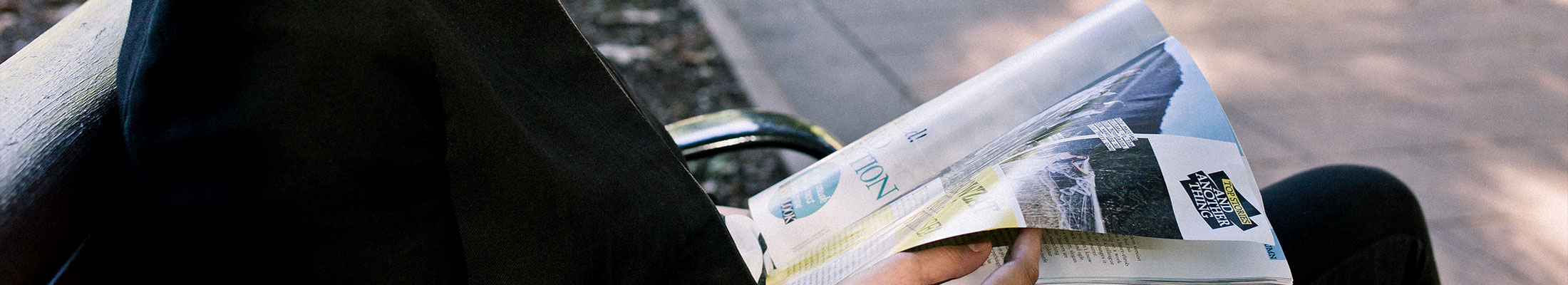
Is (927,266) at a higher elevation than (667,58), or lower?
lower

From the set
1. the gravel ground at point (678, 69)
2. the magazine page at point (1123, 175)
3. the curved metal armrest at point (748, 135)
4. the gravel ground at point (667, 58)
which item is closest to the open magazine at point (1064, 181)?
the magazine page at point (1123, 175)

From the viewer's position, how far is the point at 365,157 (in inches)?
20.0

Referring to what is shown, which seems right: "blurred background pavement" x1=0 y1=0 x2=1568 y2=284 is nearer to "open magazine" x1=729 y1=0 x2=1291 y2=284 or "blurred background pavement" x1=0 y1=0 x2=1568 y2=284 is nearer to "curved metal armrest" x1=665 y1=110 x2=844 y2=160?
"curved metal armrest" x1=665 y1=110 x2=844 y2=160

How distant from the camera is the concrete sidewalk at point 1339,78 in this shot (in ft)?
6.11

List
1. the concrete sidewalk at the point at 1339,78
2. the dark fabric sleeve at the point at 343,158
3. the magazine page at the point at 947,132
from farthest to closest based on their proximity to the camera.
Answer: the concrete sidewalk at the point at 1339,78, the magazine page at the point at 947,132, the dark fabric sleeve at the point at 343,158

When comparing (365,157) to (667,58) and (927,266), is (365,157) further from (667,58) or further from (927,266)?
(667,58)

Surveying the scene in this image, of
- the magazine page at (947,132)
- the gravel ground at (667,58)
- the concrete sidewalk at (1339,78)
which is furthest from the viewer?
the gravel ground at (667,58)

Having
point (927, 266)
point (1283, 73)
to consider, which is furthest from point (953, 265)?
point (1283, 73)

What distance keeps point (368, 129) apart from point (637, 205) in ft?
0.70

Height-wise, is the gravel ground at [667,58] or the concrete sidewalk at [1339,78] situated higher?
the gravel ground at [667,58]

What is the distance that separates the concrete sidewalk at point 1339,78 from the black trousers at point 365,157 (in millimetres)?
1509

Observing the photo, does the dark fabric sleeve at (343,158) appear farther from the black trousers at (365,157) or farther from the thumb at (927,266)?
the thumb at (927,266)

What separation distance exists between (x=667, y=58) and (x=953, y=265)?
1920 millimetres

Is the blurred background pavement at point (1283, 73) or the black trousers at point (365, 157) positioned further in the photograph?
the blurred background pavement at point (1283, 73)
